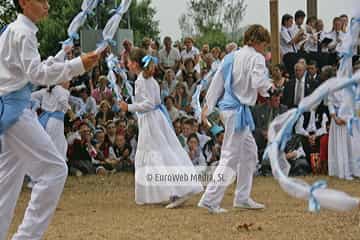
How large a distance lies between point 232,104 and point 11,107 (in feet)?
10.2

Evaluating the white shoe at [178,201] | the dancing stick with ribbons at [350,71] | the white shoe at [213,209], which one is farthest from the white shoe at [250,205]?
the dancing stick with ribbons at [350,71]

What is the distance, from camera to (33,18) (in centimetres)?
526

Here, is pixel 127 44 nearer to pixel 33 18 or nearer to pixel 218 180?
pixel 218 180

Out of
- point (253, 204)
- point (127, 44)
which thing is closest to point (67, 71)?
point (253, 204)

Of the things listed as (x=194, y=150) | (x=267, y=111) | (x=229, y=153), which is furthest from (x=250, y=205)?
(x=267, y=111)

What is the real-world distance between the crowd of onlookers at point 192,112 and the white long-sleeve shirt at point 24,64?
572cm

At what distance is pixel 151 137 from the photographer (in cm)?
880

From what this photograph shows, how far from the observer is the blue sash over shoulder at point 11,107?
5.10 m

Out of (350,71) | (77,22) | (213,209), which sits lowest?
(213,209)

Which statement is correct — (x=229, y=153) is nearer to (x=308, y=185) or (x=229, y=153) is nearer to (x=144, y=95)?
(x=144, y=95)

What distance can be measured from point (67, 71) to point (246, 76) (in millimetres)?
2985

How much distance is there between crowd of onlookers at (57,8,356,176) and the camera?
11469mm

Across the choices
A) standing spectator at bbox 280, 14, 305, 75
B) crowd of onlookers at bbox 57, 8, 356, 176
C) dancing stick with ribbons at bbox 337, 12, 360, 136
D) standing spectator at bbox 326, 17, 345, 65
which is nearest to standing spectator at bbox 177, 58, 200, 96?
crowd of onlookers at bbox 57, 8, 356, 176

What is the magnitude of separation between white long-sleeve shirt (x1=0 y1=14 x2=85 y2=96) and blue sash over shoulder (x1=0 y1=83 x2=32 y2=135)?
4cm
